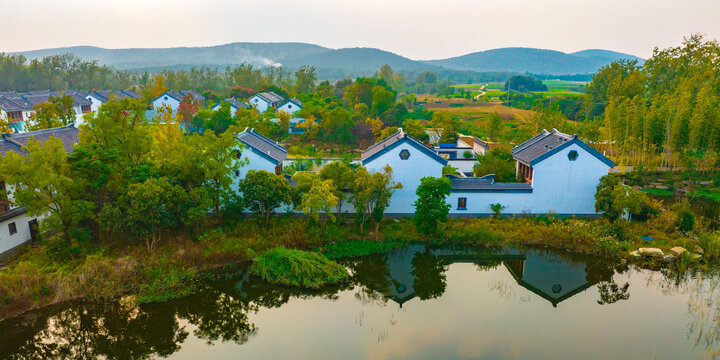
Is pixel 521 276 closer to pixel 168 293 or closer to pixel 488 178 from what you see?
pixel 488 178

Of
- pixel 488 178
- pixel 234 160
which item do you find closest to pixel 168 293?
pixel 234 160

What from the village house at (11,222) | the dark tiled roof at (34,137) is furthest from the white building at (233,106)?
the village house at (11,222)

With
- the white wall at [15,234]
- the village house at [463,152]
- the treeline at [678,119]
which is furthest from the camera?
the village house at [463,152]

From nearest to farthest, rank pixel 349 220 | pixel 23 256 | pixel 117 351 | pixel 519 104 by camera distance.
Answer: pixel 117 351 → pixel 23 256 → pixel 349 220 → pixel 519 104

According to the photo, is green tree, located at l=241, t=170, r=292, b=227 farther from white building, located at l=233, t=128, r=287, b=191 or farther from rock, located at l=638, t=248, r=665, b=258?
rock, located at l=638, t=248, r=665, b=258

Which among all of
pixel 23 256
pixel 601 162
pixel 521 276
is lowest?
pixel 521 276

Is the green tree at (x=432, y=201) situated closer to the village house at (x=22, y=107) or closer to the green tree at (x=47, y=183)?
the green tree at (x=47, y=183)
